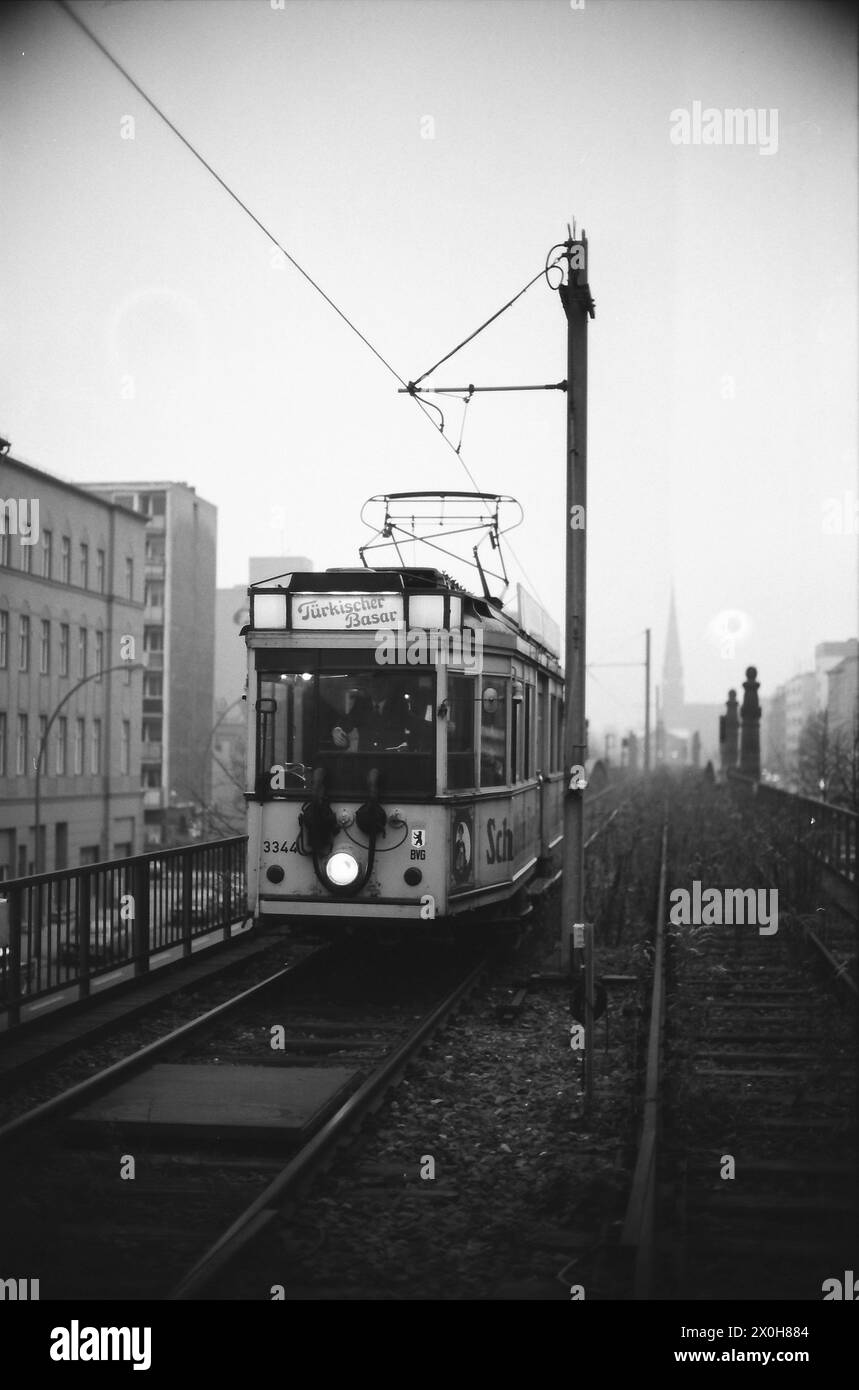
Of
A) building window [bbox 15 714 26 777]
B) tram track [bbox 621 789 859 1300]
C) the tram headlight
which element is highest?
building window [bbox 15 714 26 777]

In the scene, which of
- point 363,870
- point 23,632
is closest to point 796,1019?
point 363,870

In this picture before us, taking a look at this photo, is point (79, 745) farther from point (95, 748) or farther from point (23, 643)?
point (23, 643)

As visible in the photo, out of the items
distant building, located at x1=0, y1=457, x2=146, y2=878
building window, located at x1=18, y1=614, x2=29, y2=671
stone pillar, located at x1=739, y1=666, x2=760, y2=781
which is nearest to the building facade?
stone pillar, located at x1=739, y1=666, x2=760, y2=781

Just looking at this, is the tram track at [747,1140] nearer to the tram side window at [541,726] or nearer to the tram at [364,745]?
the tram at [364,745]

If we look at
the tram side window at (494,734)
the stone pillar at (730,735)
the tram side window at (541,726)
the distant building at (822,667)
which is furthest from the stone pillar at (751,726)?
the distant building at (822,667)

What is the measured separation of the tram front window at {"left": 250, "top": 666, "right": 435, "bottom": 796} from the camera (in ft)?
→ 33.6

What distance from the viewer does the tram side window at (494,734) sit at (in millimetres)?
10938

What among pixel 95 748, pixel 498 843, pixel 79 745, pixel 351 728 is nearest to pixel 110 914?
pixel 351 728

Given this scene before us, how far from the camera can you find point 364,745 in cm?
1032

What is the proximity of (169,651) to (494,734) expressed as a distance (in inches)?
2402

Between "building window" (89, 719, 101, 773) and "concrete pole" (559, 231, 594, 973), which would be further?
"building window" (89, 719, 101, 773)

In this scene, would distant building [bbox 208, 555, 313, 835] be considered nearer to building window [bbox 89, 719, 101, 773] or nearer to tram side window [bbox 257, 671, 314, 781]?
building window [bbox 89, 719, 101, 773]

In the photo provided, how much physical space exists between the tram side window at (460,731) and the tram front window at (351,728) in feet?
0.61

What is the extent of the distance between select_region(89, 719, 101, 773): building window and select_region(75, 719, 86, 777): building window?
0.78 meters
